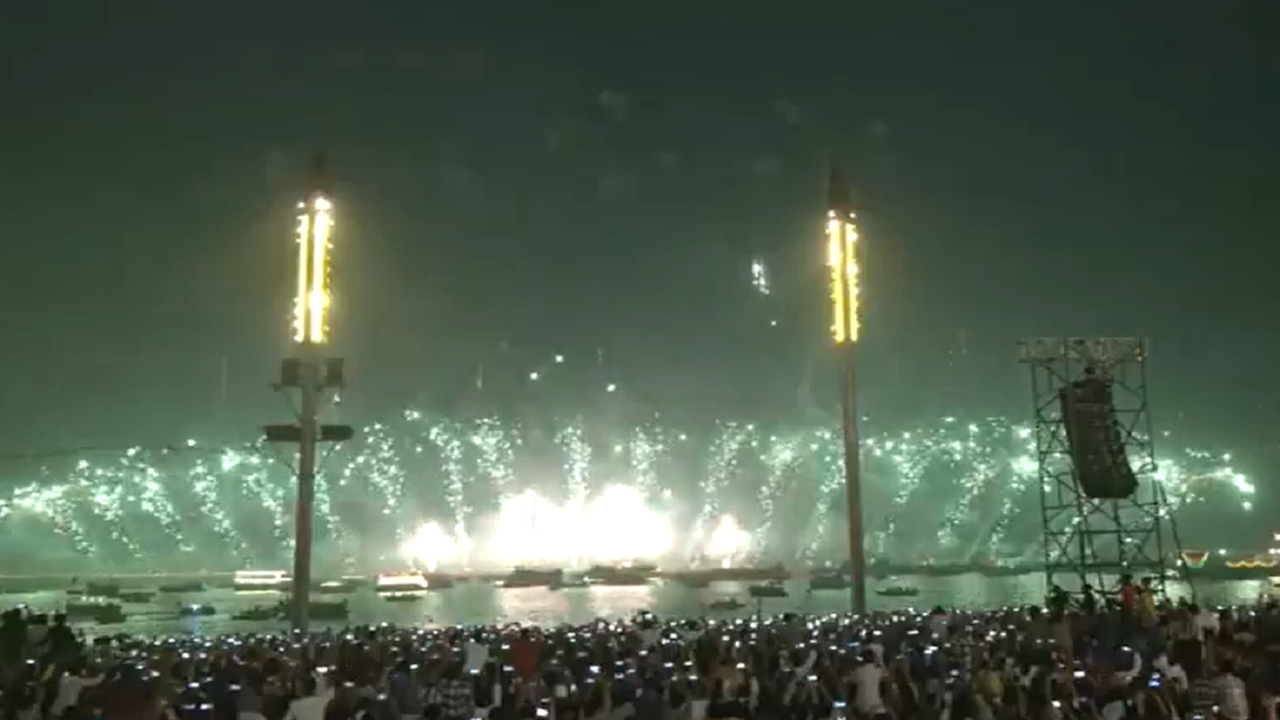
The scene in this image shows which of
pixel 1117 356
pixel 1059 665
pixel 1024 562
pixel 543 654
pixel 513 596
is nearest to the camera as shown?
pixel 1059 665

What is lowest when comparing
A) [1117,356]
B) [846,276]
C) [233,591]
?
[233,591]

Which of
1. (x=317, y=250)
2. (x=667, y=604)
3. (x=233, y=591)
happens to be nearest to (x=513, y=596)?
(x=667, y=604)

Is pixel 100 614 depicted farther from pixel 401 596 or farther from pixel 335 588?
pixel 335 588

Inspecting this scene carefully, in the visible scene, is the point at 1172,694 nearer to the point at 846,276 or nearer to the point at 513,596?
the point at 846,276

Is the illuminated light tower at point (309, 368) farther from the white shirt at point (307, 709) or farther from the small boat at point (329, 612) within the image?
the small boat at point (329, 612)

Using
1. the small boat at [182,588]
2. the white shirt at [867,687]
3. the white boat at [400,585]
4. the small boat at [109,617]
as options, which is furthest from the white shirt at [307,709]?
the small boat at [182,588]

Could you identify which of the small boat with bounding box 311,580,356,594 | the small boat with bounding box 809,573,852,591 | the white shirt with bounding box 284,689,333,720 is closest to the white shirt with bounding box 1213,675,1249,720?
the white shirt with bounding box 284,689,333,720
